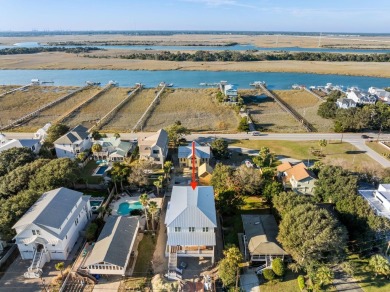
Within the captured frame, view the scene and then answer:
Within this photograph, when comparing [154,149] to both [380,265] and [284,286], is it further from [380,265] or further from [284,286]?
[380,265]

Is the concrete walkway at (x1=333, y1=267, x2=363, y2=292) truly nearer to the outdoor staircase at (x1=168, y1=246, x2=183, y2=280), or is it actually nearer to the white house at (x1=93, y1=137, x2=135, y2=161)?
the outdoor staircase at (x1=168, y1=246, x2=183, y2=280)

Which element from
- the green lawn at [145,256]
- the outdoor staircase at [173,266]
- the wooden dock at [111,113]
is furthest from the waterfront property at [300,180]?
the wooden dock at [111,113]

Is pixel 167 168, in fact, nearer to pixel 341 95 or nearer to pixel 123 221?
pixel 123 221

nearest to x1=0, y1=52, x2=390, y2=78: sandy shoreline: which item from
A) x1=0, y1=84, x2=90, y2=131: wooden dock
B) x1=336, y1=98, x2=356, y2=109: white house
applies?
x1=0, y1=84, x2=90, y2=131: wooden dock

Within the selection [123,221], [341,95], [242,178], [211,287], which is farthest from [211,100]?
[211,287]

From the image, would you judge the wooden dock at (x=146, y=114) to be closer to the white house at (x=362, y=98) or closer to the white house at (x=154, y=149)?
the white house at (x=154, y=149)

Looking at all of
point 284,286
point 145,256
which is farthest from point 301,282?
point 145,256
